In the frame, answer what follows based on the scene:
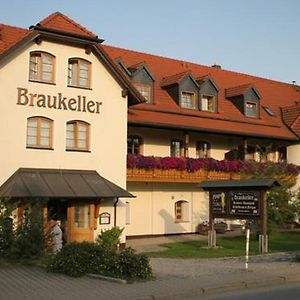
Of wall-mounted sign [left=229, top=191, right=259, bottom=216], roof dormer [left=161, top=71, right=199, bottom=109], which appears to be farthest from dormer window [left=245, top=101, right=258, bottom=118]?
wall-mounted sign [left=229, top=191, right=259, bottom=216]

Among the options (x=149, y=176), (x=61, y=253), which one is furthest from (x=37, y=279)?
(x=149, y=176)

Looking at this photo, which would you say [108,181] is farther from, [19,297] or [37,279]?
[19,297]

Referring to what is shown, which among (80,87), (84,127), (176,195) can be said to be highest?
(80,87)

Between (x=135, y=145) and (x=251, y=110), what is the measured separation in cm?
910

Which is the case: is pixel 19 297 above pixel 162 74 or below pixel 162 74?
below

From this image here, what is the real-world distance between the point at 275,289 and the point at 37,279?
19.3 ft

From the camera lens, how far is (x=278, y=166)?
99.7ft

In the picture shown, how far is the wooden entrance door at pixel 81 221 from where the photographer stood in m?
23.4

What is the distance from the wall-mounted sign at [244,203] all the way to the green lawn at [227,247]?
162 cm

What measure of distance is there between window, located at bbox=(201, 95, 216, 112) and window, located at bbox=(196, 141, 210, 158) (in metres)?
2.08

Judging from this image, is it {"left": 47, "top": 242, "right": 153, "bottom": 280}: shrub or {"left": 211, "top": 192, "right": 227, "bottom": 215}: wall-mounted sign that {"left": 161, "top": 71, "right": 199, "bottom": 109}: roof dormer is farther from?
{"left": 47, "top": 242, "right": 153, "bottom": 280}: shrub

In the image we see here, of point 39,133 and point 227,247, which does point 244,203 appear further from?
point 39,133

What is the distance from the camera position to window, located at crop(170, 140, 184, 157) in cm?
3069

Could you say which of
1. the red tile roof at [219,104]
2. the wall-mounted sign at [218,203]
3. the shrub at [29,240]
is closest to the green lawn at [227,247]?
the wall-mounted sign at [218,203]
